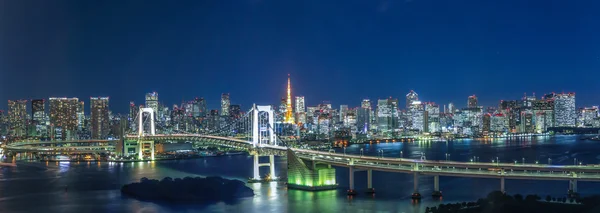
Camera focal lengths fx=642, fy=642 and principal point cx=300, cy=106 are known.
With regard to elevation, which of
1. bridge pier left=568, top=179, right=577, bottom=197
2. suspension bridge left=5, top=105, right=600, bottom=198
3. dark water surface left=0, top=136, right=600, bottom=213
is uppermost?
suspension bridge left=5, top=105, right=600, bottom=198

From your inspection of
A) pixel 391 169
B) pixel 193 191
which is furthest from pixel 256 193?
pixel 391 169

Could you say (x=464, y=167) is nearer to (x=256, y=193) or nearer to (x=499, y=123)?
(x=256, y=193)

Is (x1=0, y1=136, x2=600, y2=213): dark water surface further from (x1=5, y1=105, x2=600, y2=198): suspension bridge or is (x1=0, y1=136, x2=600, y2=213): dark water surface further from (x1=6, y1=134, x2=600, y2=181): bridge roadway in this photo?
(x1=6, y1=134, x2=600, y2=181): bridge roadway

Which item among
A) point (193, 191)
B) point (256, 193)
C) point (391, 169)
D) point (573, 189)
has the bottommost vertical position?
point (256, 193)

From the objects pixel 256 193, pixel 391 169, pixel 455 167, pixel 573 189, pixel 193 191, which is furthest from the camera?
pixel 256 193

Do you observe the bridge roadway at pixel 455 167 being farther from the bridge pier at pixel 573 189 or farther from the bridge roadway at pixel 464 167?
the bridge pier at pixel 573 189

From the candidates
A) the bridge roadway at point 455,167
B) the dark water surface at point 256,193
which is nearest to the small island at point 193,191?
the dark water surface at point 256,193

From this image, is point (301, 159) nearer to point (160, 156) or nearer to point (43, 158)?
point (160, 156)

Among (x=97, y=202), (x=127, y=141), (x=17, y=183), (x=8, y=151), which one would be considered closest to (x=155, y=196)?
(x=97, y=202)

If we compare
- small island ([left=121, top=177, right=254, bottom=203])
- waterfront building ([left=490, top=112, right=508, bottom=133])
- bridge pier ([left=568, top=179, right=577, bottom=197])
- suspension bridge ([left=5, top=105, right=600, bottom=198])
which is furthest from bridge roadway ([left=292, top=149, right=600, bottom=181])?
waterfront building ([left=490, top=112, right=508, bottom=133])
